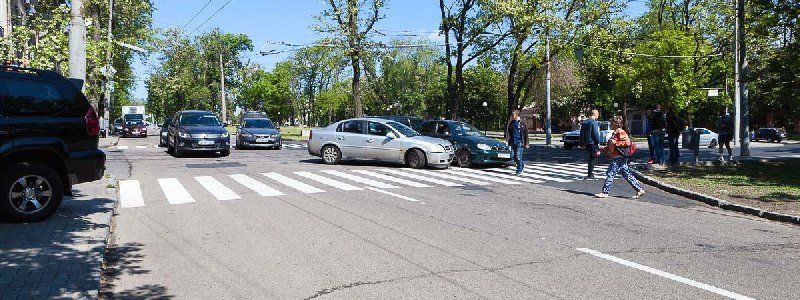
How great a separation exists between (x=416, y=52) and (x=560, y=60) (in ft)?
104

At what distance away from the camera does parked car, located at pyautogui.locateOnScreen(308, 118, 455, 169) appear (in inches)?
690

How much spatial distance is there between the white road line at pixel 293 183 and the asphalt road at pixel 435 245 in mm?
174

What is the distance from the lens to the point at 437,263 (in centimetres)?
615

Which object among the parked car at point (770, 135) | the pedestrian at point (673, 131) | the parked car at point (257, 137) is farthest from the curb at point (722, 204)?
the parked car at point (770, 135)

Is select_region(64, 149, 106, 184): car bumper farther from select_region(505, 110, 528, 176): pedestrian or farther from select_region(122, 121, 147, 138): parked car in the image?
select_region(122, 121, 147, 138): parked car

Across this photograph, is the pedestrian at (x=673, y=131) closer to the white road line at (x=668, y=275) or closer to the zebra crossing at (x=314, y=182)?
the zebra crossing at (x=314, y=182)

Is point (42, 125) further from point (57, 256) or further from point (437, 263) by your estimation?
point (437, 263)

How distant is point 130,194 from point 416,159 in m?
8.32

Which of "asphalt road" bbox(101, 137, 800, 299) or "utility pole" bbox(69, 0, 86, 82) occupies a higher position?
"utility pole" bbox(69, 0, 86, 82)

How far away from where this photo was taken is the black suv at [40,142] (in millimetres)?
7660

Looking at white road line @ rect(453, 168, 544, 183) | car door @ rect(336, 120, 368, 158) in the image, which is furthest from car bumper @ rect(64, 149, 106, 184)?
car door @ rect(336, 120, 368, 158)

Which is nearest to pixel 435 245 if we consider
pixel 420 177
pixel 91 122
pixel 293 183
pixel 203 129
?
pixel 91 122

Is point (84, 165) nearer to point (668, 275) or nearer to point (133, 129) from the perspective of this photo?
point (668, 275)

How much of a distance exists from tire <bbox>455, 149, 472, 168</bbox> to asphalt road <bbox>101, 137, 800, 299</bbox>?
5884 mm
